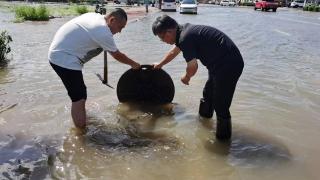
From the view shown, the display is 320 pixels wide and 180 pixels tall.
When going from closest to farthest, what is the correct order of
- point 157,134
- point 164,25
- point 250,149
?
point 164,25, point 250,149, point 157,134

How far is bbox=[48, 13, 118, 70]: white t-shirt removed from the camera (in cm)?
604

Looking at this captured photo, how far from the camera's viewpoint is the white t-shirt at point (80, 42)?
604cm

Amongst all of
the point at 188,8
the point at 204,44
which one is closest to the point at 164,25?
the point at 204,44

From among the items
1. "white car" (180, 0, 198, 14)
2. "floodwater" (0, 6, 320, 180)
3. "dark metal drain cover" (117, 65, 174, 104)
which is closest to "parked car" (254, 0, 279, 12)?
"white car" (180, 0, 198, 14)

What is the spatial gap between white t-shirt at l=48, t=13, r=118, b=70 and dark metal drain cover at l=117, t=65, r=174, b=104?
1.66 meters

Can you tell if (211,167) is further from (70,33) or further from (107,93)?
(107,93)

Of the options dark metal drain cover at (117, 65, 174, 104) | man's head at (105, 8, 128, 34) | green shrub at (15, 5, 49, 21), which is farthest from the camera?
green shrub at (15, 5, 49, 21)

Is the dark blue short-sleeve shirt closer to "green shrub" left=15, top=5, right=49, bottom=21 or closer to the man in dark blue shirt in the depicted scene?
the man in dark blue shirt

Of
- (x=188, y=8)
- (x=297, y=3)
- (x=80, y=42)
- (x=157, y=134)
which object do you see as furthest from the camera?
(x=297, y=3)

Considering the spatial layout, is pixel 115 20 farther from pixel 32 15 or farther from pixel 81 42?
pixel 32 15

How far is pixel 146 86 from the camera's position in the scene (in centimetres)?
802

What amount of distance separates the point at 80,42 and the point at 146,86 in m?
2.13

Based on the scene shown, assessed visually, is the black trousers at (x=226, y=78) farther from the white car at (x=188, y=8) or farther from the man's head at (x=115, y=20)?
the white car at (x=188, y=8)

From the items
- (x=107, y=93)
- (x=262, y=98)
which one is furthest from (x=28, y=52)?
(x=262, y=98)
